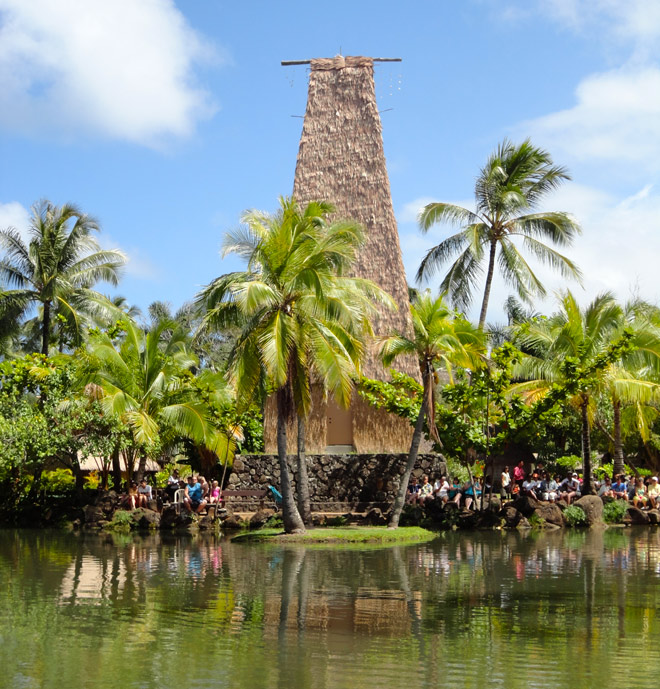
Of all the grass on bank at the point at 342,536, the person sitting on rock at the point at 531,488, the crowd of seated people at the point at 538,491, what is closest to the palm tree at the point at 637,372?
the crowd of seated people at the point at 538,491

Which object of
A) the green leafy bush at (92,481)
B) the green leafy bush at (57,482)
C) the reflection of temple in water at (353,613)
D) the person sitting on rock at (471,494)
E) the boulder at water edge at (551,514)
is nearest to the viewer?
the reflection of temple in water at (353,613)

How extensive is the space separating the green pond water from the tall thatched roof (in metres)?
10.4

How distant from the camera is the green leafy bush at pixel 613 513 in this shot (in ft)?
75.5

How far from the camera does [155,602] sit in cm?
1107

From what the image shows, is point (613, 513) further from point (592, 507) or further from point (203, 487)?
point (203, 487)

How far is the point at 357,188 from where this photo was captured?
85.8 feet

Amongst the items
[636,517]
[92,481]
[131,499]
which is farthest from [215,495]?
[636,517]

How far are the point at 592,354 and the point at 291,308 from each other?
27.4 feet

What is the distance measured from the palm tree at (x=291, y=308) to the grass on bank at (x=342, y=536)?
558mm

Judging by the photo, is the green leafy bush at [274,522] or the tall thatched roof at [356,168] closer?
the green leafy bush at [274,522]

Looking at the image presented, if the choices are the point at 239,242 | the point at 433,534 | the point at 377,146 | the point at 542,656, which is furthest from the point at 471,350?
the point at 542,656

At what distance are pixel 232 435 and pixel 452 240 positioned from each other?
28.8ft

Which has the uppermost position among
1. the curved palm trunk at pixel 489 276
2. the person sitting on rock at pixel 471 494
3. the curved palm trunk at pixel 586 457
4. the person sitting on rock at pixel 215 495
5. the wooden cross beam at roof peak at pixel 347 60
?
the wooden cross beam at roof peak at pixel 347 60

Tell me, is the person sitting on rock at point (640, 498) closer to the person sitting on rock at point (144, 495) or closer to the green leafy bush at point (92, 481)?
the person sitting on rock at point (144, 495)
